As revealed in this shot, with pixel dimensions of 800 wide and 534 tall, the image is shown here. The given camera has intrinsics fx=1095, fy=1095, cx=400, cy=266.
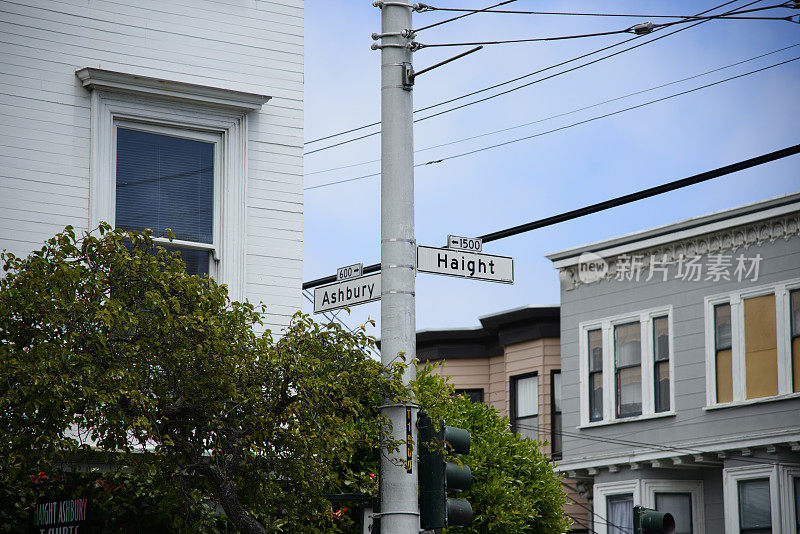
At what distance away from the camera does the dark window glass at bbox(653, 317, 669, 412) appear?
25.0 m

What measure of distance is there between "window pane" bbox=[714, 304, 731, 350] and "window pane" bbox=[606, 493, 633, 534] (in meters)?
4.25

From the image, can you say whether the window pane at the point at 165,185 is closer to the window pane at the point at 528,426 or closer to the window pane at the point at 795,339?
the window pane at the point at 795,339

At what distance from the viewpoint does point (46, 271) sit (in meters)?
8.68

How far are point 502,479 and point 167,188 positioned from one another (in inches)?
224

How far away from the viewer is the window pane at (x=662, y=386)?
25.0m

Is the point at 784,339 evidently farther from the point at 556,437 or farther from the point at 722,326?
the point at 556,437

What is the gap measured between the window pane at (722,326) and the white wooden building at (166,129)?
13694 millimetres

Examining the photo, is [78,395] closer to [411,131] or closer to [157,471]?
[157,471]

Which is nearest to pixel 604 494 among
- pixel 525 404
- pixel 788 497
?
pixel 525 404

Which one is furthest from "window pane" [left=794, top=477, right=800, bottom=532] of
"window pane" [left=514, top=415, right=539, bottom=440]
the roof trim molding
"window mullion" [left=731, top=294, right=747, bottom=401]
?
"window pane" [left=514, top=415, right=539, bottom=440]

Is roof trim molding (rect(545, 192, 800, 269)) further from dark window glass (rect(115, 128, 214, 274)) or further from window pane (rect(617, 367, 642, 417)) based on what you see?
dark window glass (rect(115, 128, 214, 274))

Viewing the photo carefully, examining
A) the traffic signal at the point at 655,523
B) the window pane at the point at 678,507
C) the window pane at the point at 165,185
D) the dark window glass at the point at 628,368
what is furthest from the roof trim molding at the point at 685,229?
the window pane at the point at 165,185

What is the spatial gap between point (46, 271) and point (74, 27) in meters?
4.55

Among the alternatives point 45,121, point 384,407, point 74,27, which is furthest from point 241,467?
point 74,27
